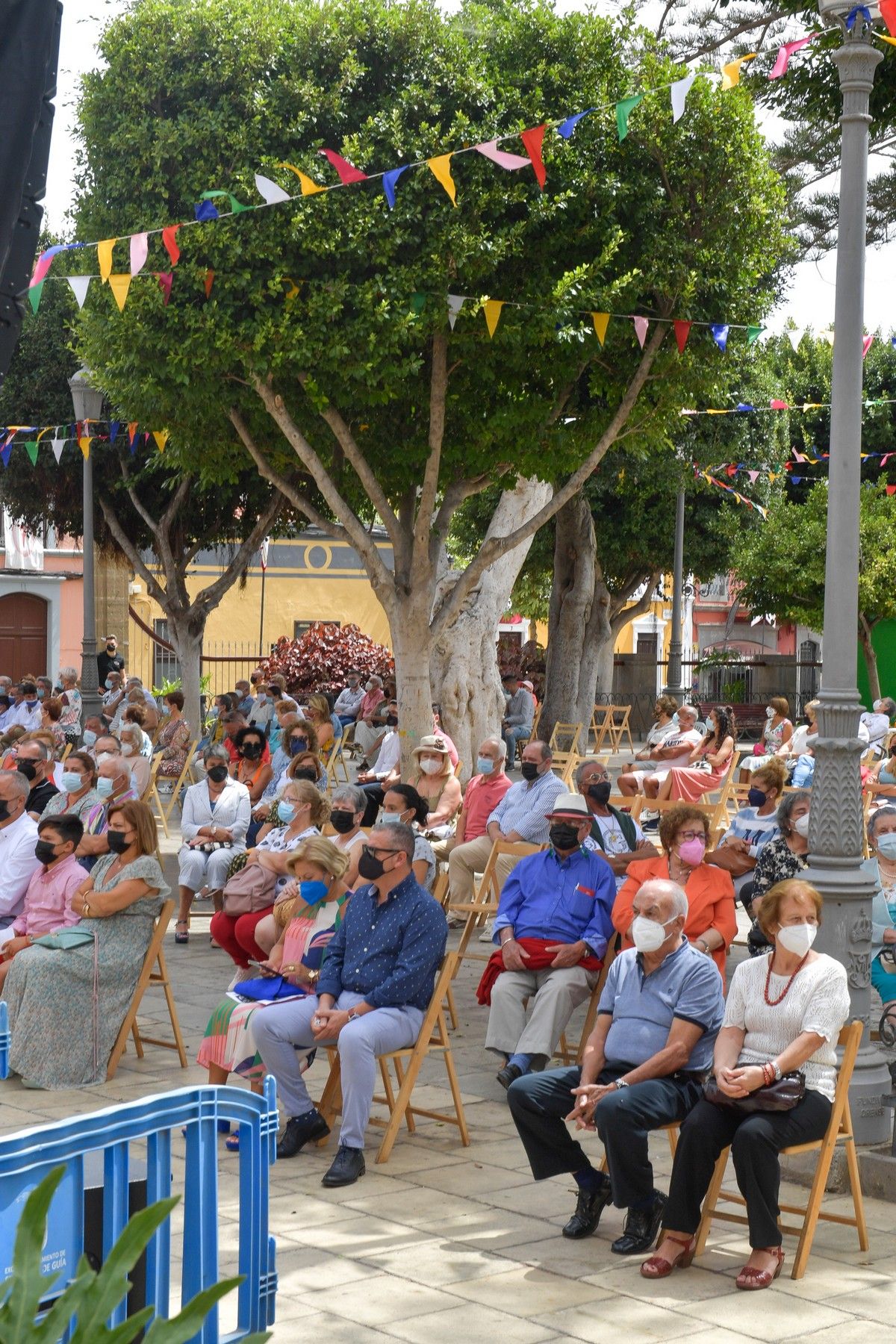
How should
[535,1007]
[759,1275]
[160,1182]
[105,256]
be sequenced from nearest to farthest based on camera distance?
[160,1182] < [759,1275] < [535,1007] < [105,256]

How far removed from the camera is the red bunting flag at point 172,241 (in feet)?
36.6

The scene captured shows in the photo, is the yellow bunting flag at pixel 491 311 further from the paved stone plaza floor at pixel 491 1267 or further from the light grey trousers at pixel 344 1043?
the paved stone plaza floor at pixel 491 1267

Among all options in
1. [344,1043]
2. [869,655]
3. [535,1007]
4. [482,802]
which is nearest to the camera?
[344,1043]

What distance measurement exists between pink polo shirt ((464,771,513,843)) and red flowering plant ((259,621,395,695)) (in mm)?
17469

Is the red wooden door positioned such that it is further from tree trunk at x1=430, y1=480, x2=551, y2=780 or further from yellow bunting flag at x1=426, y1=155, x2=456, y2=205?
yellow bunting flag at x1=426, y1=155, x2=456, y2=205

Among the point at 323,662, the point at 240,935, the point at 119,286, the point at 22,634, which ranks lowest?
the point at 240,935

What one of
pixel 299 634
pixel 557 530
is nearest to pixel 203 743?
pixel 557 530

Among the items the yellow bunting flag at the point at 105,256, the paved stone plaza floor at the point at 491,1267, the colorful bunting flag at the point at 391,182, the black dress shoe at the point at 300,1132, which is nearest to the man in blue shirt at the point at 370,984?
the black dress shoe at the point at 300,1132

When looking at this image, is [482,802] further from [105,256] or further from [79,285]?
[79,285]

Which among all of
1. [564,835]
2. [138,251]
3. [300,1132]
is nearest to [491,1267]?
[300,1132]

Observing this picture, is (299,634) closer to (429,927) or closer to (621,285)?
(621,285)

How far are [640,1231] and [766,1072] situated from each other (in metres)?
0.71

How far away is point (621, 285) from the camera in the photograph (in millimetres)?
Result: 12188

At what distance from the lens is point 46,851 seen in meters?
8.29
